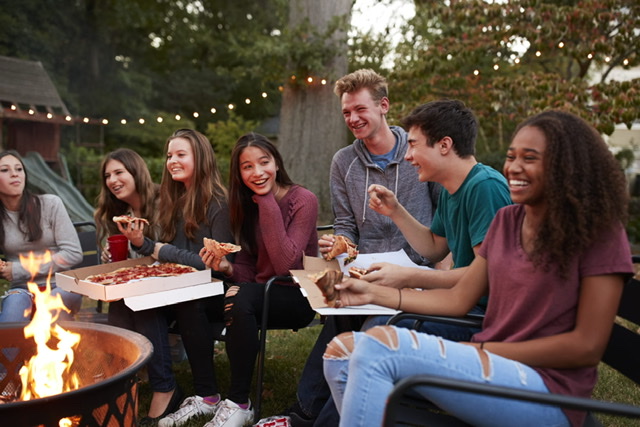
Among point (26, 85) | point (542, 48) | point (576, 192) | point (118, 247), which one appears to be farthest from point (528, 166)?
point (26, 85)

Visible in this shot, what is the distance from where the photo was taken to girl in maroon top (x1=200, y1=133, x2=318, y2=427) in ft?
10.4

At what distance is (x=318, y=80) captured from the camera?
385 inches

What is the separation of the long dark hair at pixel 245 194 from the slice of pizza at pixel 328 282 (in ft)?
4.10

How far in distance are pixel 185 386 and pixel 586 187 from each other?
2.73 m

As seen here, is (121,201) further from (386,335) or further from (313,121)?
(313,121)

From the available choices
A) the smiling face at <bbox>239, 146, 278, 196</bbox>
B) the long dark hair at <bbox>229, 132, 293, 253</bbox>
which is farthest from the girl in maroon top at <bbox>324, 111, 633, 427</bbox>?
the long dark hair at <bbox>229, 132, 293, 253</bbox>

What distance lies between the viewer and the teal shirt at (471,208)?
2584 mm

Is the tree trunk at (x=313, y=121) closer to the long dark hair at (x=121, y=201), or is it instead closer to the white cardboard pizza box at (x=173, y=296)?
the long dark hair at (x=121, y=201)

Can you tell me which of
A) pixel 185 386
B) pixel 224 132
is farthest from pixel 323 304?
pixel 224 132

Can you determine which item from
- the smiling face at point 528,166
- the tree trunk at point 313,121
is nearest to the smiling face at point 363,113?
the smiling face at point 528,166

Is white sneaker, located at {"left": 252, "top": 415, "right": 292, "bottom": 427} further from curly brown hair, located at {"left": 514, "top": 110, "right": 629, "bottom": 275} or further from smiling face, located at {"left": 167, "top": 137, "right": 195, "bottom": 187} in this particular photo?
curly brown hair, located at {"left": 514, "top": 110, "right": 629, "bottom": 275}

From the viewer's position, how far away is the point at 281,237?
326 centimetres

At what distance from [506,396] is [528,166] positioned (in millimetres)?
706

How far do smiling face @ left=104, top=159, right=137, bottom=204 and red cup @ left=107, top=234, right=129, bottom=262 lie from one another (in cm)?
44
